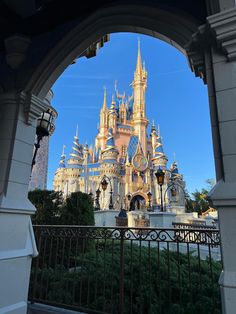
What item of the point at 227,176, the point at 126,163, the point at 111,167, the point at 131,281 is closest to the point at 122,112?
the point at 126,163

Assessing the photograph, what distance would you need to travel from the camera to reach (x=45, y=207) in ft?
23.1

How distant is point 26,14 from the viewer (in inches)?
95.4

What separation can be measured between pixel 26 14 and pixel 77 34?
567 millimetres

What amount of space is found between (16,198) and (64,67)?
162 cm

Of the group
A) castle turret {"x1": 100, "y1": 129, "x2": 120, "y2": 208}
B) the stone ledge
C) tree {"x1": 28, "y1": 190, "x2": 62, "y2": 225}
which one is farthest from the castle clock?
the stone ledge

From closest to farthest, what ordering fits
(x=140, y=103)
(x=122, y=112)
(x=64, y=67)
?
(x=64, y=67)
(x=140, y=103)
(x=122, y=112)

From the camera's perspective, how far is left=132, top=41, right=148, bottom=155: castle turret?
149 feet

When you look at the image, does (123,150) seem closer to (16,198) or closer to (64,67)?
(64,67)

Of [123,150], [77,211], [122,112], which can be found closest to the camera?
[77,211]

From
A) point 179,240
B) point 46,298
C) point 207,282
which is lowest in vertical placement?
point 46,298

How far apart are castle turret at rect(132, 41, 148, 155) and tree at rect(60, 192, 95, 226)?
36.9 m

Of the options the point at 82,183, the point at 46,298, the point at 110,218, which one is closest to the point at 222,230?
the point at 46,298

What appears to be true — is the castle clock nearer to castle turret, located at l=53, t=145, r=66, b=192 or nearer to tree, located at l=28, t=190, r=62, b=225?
castle turret, located at l=53, t=145, r=66, b=192

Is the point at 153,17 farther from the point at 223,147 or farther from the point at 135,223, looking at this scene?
the point at 135,223
